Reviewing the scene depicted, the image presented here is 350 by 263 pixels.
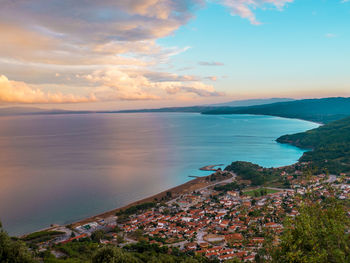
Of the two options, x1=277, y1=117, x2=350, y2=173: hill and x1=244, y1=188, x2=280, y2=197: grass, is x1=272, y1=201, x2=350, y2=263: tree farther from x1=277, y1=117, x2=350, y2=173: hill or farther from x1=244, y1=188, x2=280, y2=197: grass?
x1=277, y1=117, x2=350, y2=173: hill

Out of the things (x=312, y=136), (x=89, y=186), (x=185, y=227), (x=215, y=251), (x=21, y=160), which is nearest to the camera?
(x=215, y=251)

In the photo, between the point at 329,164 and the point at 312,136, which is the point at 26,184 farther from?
the point at 312,136

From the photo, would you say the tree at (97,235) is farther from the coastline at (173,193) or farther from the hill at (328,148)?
the hill at (328,148)

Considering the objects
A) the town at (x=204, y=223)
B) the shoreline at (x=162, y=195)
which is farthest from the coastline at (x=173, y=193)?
the town at (x=204, y=223)

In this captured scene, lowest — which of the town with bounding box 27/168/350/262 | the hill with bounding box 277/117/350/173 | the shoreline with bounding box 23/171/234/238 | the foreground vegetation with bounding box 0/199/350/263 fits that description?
the shoreline with bounding box 23/171/234/238

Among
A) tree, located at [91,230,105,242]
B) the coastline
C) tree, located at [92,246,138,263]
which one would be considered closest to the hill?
the coastline

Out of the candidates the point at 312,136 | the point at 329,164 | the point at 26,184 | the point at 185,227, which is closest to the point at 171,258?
the point at 185,227

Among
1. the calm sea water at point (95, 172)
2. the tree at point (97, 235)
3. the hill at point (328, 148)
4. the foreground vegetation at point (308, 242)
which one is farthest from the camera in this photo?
the hill at point (328, 148)

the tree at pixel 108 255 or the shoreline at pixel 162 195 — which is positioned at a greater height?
the tree at pixel 108 255
